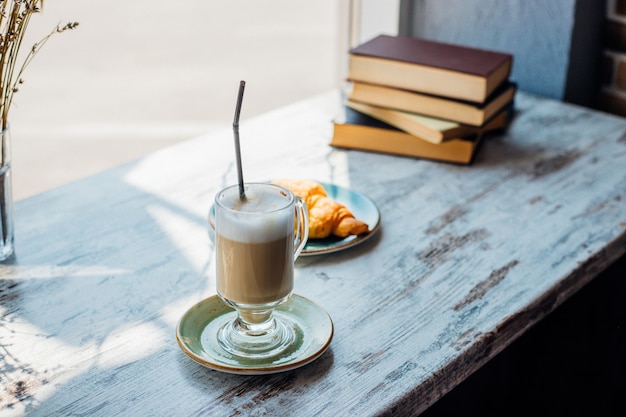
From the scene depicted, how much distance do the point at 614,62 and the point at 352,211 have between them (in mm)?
945

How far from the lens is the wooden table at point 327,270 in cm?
79

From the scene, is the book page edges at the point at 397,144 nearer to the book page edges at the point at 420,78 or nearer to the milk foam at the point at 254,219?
the book page edges at the point at 420,78

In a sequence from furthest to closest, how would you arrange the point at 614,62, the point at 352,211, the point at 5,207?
the point at 614,62 → the point at 352,211 → the point at 5,207

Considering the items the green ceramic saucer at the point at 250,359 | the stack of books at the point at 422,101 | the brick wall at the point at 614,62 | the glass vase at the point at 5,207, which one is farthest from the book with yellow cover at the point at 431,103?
the glass vase at the point at 5,207

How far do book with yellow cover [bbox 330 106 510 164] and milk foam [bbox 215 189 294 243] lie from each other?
0.61 metres

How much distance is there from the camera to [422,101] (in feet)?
4.59

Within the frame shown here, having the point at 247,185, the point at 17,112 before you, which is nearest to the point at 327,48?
the point at 17,112

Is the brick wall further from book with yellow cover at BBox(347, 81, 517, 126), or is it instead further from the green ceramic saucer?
the green ceramic saucer

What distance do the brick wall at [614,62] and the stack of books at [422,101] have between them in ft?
1.34

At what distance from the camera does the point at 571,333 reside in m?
1.32

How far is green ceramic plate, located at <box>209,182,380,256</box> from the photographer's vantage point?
1048 mm

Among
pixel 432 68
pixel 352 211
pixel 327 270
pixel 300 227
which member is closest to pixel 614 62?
pixel 432 68

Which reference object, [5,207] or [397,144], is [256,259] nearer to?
[5,207]

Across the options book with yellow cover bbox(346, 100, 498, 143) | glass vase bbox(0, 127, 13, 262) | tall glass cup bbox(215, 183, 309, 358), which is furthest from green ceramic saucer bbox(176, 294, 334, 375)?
book with yellow cover bbox(346, 100, 498, 143)
